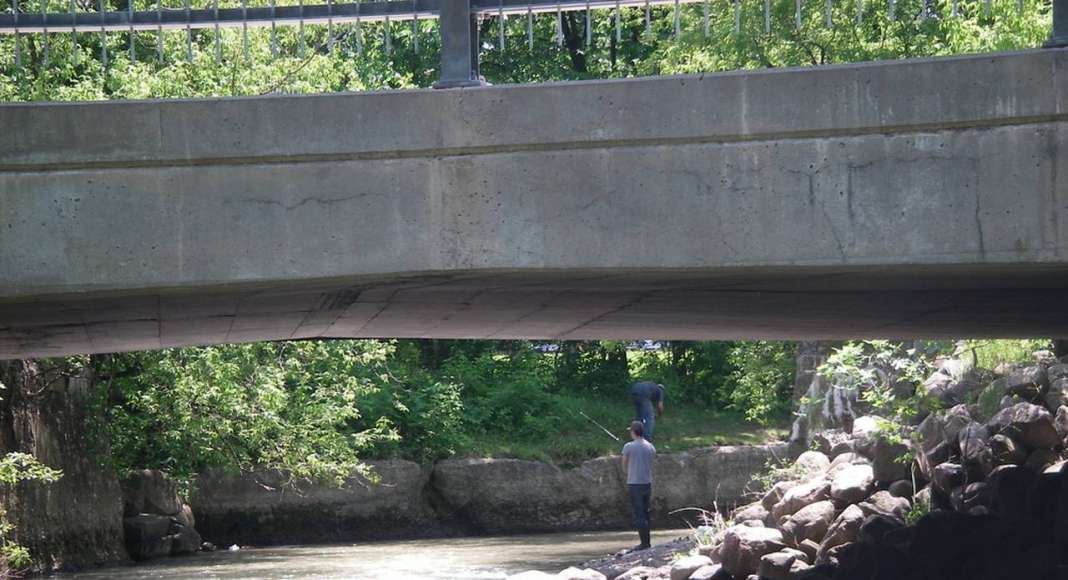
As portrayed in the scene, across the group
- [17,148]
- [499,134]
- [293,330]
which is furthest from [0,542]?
[499,134]

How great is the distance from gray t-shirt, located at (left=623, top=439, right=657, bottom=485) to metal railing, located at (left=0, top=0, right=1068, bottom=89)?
32.7 feet

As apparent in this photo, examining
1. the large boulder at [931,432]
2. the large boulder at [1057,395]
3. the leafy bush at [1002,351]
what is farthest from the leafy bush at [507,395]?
the large boulder at [1057,395]

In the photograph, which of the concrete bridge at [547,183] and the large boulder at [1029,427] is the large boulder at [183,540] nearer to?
the large boulder at [1029,427]

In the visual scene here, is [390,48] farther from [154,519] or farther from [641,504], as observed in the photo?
[154,519]

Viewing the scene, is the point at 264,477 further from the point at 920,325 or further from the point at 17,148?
the point at 17,148

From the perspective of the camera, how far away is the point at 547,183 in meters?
7.10

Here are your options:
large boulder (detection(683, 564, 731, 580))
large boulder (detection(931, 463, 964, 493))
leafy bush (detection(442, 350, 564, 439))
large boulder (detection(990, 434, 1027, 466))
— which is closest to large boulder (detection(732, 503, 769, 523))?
large boulder (detection(683, 564, 731, 580))

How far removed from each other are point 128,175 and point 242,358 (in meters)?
14.4

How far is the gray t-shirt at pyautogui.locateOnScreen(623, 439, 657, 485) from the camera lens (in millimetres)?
17547

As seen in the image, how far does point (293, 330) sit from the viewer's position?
10703 millimetres

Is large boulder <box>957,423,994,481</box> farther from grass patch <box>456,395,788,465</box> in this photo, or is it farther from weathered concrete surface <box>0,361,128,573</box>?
grass patch <box>456,395,788,465</box>

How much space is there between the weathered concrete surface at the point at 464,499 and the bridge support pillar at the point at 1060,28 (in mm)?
19432

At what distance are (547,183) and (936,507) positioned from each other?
8.69 metres

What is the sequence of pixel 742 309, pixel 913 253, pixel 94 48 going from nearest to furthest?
1. pixel 913 253
2. pixel 742 309
3. pixel 94 48
